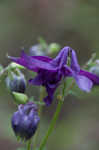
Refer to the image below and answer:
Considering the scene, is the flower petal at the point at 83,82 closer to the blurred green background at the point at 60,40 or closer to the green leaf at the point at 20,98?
the green leaf at the point at 20,98

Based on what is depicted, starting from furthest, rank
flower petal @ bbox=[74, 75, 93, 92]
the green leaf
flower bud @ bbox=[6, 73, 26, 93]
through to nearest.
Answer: flower bud @ bbox=[6, 73, 26, 93], the green leaf, flower petal @ bbox=[74, 75, 93, 92]

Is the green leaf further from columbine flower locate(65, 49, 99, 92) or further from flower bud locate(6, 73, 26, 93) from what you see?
columbine flower locate(65, 49, 99, 92)

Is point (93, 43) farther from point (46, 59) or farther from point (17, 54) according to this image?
point (46, 59)

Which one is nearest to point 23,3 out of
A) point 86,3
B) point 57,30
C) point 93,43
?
point 57,30

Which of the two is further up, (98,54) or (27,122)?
(27,122)

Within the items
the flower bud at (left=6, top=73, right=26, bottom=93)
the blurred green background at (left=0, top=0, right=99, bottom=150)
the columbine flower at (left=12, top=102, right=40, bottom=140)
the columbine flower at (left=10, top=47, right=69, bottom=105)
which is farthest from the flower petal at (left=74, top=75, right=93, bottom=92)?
the blurred green background at (left=0, top=0, right=99, bottom=150)

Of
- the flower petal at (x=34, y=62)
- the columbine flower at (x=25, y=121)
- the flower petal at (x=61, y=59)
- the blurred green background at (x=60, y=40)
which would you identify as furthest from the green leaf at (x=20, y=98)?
the blurred green background at (x=60, y=40)

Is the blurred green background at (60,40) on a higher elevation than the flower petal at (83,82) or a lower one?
lower
